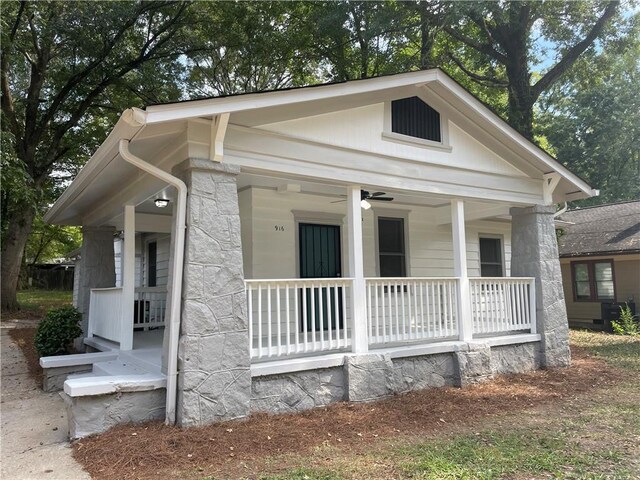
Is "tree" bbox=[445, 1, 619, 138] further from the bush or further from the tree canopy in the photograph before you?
the bush

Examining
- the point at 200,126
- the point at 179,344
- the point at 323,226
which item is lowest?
the point at 179,344

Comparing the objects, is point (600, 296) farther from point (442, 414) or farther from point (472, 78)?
point (442, 414)

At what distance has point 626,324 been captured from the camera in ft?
42.1

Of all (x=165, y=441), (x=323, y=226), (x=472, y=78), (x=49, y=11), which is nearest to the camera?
(x=165, y=441)

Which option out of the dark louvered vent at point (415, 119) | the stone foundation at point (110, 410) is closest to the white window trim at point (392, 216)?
the dark louvered vent at point (415, 119)

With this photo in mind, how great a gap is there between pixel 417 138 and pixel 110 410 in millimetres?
5221

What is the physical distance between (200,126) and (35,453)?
138 inches

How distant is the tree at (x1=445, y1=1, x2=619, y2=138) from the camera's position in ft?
44.0

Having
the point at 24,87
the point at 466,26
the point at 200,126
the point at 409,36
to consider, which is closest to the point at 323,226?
the point at 200,126

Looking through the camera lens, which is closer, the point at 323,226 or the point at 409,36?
the point at 323,226

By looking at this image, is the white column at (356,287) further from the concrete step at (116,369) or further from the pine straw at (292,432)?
the concrete step at (116,369)

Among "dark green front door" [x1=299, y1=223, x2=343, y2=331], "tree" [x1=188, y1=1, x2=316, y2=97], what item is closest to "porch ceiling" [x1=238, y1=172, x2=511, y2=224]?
"dark green front door" [x1=299, y1=223, x2=343, y2=331]

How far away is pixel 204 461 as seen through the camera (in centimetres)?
396

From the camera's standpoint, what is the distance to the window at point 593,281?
590 inches
